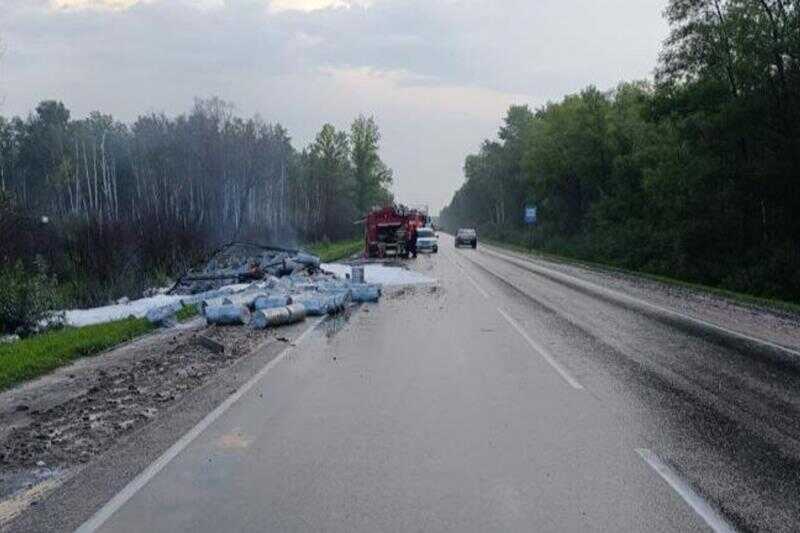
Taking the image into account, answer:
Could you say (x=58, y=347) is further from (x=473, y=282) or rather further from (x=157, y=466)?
(x=473, y=282)

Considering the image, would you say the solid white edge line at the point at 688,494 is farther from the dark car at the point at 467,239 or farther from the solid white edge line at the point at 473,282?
the dark car at the point at 467,239

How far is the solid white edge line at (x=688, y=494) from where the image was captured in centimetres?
525

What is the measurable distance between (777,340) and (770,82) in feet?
68.4

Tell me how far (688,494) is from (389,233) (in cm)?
4256

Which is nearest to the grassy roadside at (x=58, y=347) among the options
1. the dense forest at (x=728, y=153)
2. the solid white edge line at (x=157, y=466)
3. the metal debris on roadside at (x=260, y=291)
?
the metal debris on roadside at (x=260, y=291)

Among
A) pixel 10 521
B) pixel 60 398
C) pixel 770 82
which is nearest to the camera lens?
pixel 10 521

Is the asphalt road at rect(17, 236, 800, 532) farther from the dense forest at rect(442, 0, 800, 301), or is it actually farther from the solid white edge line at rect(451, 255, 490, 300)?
the dense forest at rect(442, 0, 800, 301)

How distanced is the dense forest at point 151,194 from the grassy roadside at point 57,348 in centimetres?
245

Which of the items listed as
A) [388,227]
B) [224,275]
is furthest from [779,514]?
[388,227]

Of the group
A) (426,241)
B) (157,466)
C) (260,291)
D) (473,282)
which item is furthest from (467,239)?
(157,466)

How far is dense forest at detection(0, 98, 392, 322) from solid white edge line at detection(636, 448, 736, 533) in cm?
1340

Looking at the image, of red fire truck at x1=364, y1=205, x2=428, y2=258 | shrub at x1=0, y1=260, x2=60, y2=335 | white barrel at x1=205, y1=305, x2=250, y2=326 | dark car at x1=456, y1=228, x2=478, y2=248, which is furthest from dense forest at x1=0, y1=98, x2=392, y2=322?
dark car at x1=456, y1=228, x2=478, y2=248

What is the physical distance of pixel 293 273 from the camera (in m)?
29.2

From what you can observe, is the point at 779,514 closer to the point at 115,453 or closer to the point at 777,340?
the point at 115,453
